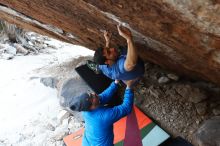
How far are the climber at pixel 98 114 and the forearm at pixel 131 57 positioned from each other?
0.27 metres

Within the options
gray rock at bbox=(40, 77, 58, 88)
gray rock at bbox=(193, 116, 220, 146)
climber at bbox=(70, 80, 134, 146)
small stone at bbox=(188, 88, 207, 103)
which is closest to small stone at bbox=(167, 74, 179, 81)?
small stone at bbox=(188, 88, 207, 103)

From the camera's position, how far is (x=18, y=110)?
6.73m

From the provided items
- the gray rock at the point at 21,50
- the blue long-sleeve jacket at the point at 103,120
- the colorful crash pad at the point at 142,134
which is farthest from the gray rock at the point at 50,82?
the gray rock at the point at 21,50

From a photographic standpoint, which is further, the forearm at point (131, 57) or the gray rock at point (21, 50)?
the gray rock at point (21, 50)

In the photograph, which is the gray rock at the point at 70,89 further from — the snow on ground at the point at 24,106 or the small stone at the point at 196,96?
the small stone at the point at 196,96

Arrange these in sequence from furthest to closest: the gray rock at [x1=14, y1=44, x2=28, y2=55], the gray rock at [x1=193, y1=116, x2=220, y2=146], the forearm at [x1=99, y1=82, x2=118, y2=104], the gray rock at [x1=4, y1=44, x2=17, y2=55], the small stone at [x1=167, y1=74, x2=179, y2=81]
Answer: the gray rock at [x1=14, y1=44, x2=28, y2=55] < the gray rock at [x1=4, y1=44, x2=17, y2=55] < the small stone at [x1=167, y1=74, x2=179, y2=81] < the gray rock at [x1=193, y1=116, x2=220, y2=146] < the forearm at [x1=99, y1=82, x2=118, y2=104]

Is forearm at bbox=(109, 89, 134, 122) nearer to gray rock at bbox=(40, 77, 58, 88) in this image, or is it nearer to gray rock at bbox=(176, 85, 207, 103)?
gray rock at bbox=(176, 85, 207, 103)

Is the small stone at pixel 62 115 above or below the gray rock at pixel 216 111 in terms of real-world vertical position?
below

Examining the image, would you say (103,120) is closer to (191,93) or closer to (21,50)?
(191,93)

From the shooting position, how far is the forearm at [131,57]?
334 centimetres

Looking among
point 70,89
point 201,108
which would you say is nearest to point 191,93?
point 201,108

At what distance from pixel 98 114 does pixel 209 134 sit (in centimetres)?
167

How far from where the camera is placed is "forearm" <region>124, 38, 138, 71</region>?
11.0 feet

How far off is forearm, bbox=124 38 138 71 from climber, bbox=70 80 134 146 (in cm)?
27
